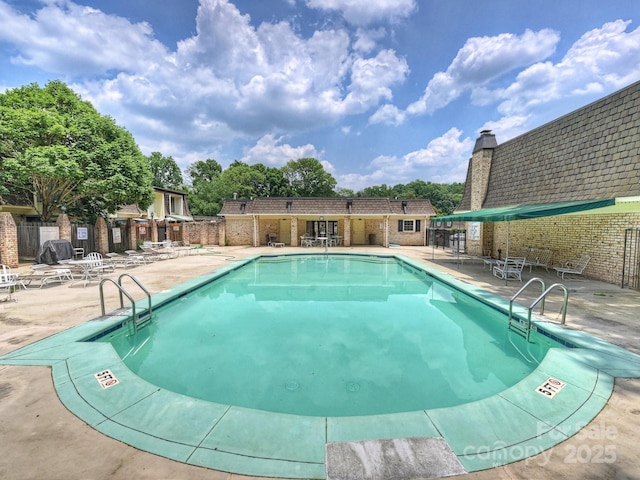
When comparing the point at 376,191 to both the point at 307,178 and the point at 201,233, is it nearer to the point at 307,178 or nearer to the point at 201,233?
the point at 307,178

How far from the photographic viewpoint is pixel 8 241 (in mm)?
11367

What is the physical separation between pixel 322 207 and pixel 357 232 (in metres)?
3.92

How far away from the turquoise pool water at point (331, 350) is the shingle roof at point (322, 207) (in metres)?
13.4

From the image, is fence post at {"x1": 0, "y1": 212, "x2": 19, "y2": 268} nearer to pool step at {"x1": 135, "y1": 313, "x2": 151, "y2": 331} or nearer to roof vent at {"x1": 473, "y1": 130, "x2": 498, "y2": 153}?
pool step at {"x1": 135, "y1": 313, "x2": 151, "y2": 331}

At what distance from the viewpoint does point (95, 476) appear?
1.99 meters

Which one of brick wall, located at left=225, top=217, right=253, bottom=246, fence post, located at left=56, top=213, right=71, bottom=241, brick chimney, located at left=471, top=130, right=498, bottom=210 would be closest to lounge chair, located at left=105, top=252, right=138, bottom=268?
fence post, located at left=56, top=213, right=71, bottom=241

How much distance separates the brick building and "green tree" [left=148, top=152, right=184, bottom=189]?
52.4 metres

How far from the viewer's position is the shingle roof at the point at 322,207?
867 inches

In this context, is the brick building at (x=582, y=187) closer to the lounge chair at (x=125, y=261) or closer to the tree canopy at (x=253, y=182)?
the lounge chair at (x=125, y=261)

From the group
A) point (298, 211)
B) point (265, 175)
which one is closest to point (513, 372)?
point (298, 211)

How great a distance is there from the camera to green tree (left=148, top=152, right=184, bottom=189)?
5053cm

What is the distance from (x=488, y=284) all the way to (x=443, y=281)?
4.21 feet

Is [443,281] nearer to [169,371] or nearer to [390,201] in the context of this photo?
[169,371]

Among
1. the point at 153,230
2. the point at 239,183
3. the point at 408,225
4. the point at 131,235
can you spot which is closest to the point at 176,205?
the point at 153,230
